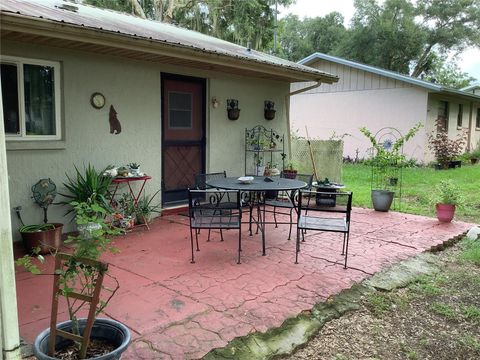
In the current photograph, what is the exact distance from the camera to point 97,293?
1.93 metres

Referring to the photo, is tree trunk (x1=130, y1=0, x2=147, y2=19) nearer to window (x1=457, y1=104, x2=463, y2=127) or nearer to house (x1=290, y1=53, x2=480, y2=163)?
house (x1=290, y1=53, x2=480, y2=163)

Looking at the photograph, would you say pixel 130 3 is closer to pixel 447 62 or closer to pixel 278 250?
pixel 278 250

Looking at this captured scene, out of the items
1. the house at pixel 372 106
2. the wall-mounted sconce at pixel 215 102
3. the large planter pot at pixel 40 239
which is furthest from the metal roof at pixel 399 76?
the large planter pot at pixel 40 239

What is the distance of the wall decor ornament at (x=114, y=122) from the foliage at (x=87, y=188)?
652 mm

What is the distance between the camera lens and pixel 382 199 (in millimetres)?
6875

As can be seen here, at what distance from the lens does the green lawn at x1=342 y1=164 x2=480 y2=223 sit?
23.7 ft

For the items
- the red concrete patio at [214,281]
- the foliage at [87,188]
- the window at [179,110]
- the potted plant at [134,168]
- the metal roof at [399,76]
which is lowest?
the red concrete patio at [214,281]

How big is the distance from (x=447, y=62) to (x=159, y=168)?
2679 centimetres

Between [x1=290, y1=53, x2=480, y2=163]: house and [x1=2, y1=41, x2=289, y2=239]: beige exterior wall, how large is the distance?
7.99 meters

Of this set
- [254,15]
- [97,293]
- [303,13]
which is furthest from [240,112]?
[303,13]

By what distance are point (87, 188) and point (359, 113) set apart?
39.0 ft

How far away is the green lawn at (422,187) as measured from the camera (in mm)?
7234

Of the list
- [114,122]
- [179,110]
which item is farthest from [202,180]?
[179,110]

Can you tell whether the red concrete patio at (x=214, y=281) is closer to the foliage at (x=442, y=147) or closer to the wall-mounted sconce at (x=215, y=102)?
the wall-mounted sconce at (x=215, y=102)
